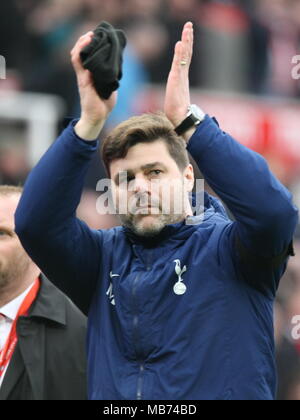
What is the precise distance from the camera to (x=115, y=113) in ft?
24.9

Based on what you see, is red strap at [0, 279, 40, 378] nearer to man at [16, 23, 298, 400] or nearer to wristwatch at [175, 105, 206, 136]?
man at [16, 23, 298, 400]

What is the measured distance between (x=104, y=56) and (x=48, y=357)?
4.98ft

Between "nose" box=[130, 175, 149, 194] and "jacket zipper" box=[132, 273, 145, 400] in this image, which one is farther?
"nose" box=[130, 175, 149, 194]

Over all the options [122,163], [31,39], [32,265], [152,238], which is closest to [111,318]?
[152,238]

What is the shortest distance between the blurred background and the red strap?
100 inches

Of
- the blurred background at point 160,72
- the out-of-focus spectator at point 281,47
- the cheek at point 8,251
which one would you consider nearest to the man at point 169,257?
the cheek at point 8,251

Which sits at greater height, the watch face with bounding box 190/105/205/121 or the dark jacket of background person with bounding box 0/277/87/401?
the watch face with bounding box 190/105/205/121

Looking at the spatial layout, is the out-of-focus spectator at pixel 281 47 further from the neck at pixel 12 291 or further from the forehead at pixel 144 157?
the forehead at pixel 144 157

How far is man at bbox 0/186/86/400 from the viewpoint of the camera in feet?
13.3

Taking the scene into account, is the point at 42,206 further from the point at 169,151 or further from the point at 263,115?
the point at 263,115

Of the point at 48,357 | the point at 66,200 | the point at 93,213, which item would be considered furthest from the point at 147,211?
the point at 93,213

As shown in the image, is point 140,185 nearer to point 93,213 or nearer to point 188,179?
point 188,179

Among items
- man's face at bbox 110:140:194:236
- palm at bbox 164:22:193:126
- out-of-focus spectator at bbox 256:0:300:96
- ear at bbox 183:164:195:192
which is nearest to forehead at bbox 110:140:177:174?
man's face at bbox 110:140:194:236

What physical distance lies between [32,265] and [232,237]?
136 centimetres
